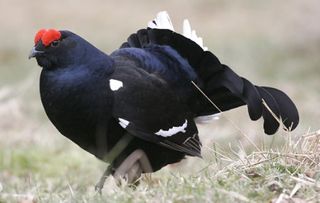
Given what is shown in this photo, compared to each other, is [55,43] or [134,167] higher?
[55,43]

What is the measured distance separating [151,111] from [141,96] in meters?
0.13

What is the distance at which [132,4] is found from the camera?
661 inches

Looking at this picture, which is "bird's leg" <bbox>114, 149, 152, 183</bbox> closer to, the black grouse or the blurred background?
the black grouse

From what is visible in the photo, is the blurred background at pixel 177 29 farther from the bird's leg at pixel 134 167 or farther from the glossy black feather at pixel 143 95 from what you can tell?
the bird's leg at pixel 134 167

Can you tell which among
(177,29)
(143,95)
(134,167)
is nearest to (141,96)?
(143,95)

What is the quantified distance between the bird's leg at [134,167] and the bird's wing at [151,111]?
11cm

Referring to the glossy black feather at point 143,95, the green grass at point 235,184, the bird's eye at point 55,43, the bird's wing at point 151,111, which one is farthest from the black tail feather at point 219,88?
the bird's eye at point 55,43

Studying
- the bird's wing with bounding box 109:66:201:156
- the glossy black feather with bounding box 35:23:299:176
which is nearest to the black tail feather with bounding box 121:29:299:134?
the glossy black feather with bounding box 35:23:299:176

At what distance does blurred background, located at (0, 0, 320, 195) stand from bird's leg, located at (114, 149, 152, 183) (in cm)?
56

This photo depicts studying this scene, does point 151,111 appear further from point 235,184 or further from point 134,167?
point 235,184

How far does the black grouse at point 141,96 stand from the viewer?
4352 mm

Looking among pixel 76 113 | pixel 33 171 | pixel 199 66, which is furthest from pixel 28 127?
pixel 76 113

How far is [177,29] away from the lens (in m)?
15.0

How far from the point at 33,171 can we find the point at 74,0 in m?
11.5
